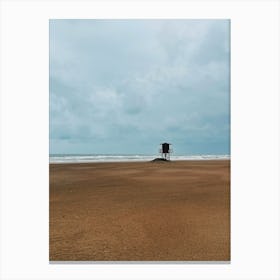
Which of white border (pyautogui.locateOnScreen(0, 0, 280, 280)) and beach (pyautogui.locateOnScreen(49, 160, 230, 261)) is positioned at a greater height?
white border (pyautogui.locateOnScreen(0, 0, 280, 280))

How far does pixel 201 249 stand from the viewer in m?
1.88

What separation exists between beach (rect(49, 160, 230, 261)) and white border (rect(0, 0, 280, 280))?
17cm

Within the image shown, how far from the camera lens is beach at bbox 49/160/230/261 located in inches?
73.9

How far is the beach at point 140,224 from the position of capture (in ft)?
6.15

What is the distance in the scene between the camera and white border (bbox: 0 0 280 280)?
1.94m
